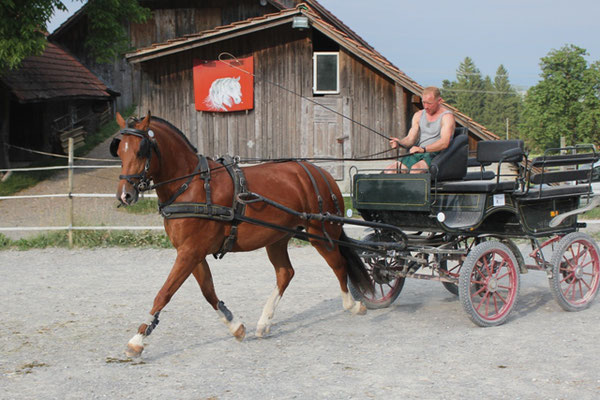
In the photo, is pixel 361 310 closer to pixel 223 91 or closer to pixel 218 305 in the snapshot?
pixel 218 305

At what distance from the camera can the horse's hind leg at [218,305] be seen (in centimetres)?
573

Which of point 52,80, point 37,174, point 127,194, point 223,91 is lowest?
point 127,194

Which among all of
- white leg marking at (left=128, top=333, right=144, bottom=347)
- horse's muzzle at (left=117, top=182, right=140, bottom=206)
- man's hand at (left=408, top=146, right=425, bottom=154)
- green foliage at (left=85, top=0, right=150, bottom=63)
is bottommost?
white leg marking at (left=128, top=333, right=144, bottom=347)

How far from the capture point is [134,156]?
5066 millimetres

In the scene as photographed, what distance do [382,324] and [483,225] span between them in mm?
1401

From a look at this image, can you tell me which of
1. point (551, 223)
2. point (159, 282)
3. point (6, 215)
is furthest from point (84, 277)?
point (6, 215)

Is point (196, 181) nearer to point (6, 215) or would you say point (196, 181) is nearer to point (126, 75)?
point (6, 215)

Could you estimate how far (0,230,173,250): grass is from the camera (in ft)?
36.3

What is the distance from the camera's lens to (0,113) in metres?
18.6

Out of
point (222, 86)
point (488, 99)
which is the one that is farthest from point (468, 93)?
point (222, 86)

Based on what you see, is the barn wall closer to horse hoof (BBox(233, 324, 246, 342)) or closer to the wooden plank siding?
the wooden plank siding

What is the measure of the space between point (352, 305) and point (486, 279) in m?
1.33

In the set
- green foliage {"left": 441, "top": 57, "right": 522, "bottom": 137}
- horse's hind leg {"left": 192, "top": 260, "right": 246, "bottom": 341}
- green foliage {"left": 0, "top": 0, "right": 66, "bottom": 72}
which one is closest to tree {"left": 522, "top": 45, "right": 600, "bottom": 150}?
green foliage {"left": 0, "top": 0, "right": 66, "bottom": 72}

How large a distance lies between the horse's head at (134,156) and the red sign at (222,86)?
10911 mm
